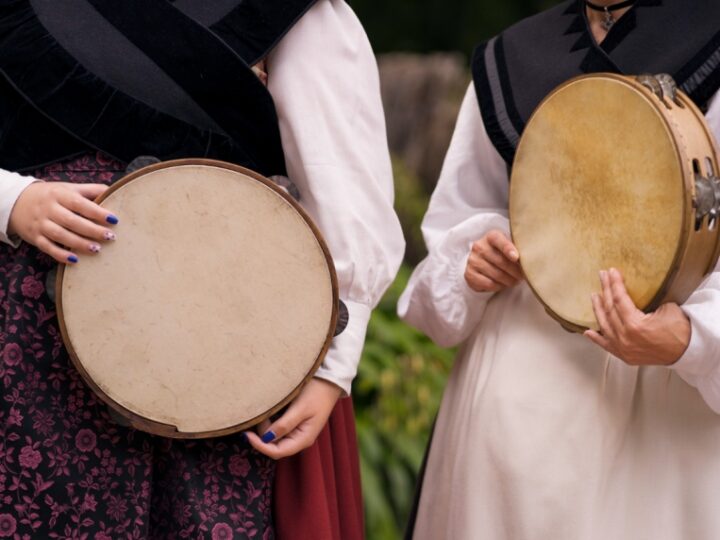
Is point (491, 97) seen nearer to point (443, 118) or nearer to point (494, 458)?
point (494, 458)

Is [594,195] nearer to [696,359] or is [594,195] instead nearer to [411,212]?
[696,359]

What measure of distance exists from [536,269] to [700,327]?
0.98ft

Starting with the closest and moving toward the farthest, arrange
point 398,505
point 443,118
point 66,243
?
point 66,243 → point 398,505 → point 443,118

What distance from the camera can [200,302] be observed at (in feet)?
5.06

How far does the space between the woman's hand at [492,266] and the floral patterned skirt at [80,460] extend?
1.63ft

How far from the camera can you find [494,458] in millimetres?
1787

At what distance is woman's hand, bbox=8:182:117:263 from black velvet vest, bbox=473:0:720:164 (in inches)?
28.2

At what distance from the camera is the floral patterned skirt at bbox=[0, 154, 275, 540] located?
4.99 ft

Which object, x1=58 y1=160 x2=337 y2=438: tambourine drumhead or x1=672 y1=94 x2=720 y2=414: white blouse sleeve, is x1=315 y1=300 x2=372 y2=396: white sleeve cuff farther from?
x1=672 y1=94 x2=720 y2=414: white blouse sleeve

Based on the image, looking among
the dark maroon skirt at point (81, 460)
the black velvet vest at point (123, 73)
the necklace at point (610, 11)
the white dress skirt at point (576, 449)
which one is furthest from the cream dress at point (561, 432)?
the black velvet vest at point (123, 73)

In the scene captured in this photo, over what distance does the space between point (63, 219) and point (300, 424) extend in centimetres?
43

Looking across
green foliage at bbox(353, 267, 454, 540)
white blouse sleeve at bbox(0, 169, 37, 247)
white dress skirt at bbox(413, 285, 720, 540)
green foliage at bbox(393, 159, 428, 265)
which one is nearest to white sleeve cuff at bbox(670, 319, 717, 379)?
white dress skirt at bbox(413, 285, 720, 540)

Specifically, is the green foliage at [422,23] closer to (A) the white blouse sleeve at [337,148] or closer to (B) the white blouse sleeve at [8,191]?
(A) the white blouse sleeve at [337,148]

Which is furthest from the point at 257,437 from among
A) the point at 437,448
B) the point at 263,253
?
the point at 437,448
